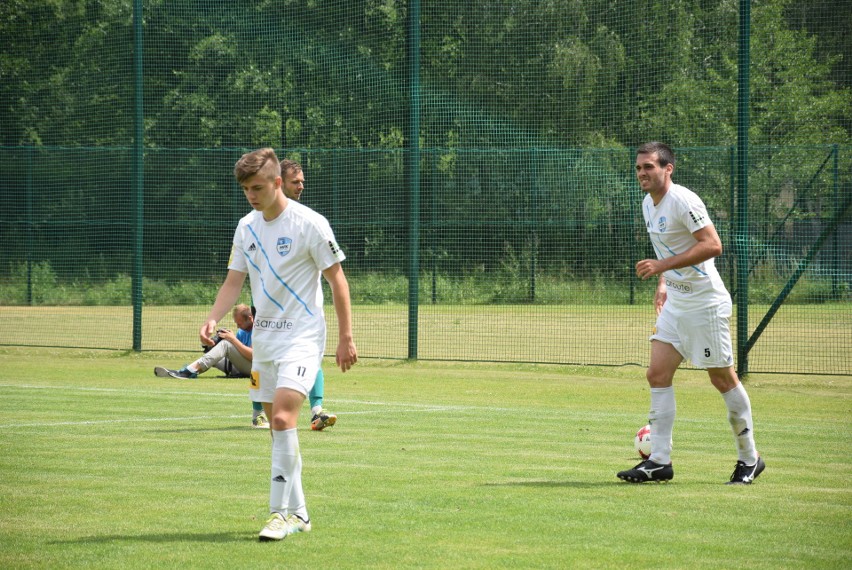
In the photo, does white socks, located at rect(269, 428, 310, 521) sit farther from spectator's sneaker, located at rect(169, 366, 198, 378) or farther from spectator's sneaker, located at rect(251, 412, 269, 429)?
spectator's sneaker, located at rect(169, 366, 198, 378)

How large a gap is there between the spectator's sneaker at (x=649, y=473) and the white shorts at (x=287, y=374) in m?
2.57

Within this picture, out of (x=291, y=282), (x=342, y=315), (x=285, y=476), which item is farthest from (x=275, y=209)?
(x=285, y=476)

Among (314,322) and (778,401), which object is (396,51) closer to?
(778,401)

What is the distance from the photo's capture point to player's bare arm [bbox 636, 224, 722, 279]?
785 cm

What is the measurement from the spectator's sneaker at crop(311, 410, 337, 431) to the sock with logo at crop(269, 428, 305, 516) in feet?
13.6

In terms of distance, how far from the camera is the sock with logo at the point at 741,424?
8180mm

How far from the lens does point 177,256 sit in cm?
2670

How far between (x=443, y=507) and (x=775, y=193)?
20627mm

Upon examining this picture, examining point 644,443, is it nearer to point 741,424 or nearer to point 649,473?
point 649,473

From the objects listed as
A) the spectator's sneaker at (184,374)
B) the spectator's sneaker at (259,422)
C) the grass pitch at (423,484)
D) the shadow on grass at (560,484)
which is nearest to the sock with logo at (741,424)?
the grass pitch at (423,484)

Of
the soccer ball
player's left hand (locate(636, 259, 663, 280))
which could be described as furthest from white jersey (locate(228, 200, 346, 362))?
the soccer ball

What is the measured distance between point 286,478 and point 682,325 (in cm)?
325

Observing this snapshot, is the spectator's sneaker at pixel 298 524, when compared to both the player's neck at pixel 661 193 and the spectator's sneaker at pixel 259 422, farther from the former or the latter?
the spectator's sneaker at pixel 259 422

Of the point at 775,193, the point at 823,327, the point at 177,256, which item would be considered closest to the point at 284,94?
the point at 177,256
